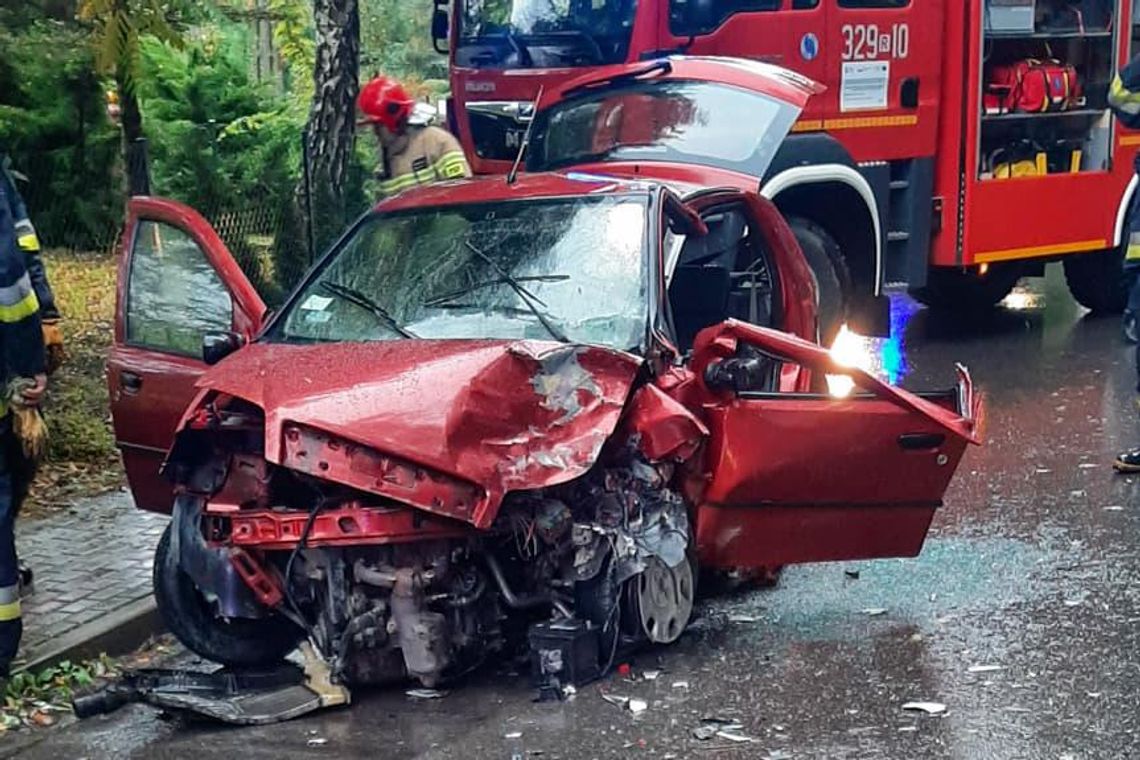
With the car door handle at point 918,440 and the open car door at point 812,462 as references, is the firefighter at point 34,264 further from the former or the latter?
the car door handle at point 918,440

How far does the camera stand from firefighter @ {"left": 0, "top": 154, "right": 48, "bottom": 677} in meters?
5.41

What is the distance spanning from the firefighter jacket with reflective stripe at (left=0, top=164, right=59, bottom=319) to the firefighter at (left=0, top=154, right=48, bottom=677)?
140 millimetres

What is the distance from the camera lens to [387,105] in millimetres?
9672

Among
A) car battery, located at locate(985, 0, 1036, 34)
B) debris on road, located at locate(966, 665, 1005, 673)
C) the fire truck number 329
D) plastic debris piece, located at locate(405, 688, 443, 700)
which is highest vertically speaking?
car battery, located at locate(985, 0, 1036, 34)

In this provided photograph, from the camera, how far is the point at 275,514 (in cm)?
495

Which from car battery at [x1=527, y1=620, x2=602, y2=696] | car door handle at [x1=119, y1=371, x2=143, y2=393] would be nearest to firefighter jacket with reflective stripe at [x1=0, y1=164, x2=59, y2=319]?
car door handle at [x1=119, y1=371, x2=143, y2=393]

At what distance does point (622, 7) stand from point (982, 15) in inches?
102

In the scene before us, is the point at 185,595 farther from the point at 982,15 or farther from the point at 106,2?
the point at 982,15

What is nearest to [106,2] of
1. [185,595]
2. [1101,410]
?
[185,595]

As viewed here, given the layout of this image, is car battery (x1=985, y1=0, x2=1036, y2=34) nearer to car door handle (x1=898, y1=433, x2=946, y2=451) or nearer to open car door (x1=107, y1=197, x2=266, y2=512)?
car door handle (x1=898, y1=433, x2=946, y2=451)

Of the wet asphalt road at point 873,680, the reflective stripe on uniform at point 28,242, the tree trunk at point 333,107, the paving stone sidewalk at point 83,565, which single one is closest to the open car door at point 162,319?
the paving stone sidewalk at point 83,565

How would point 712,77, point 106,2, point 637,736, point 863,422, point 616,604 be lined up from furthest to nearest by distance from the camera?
point 712,77, point 106,2, point 863,422, point 616,604, point 637,736

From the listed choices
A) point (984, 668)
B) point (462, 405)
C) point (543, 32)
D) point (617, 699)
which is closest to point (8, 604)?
point (462, 405)

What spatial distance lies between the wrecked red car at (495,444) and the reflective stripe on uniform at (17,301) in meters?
0.67
